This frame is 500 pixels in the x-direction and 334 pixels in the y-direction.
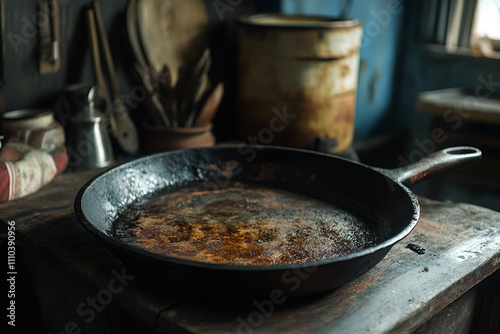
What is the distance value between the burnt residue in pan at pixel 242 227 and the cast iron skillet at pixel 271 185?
45mm

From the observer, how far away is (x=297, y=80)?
67.9 inches

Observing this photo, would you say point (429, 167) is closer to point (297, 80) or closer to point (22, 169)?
point (297, 80)

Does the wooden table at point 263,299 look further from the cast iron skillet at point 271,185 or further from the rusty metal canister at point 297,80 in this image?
the rusty metal canister at point 297,80

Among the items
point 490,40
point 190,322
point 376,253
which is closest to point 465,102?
point 490,40

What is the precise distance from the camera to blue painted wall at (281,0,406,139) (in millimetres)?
2547

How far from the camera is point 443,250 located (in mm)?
1007

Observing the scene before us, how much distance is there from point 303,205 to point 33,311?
0.71m

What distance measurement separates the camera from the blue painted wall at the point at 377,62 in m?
2.55

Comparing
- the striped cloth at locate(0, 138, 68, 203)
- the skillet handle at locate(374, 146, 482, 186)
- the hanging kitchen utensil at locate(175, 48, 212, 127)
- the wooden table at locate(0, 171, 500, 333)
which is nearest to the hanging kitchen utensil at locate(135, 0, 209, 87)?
the hanging kitchen utensil at locate(175, 48, 212, 127)

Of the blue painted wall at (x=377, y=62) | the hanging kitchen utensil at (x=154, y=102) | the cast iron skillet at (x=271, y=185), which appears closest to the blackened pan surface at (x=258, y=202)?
the cast iron skillet at (x=271, y=185)

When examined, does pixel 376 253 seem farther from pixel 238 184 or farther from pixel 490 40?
pixel 490 40

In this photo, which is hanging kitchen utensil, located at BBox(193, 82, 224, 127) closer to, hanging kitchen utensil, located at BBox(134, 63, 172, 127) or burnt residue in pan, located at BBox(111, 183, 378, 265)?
hanging kitchen utensil, located at BBox(134, 63, 172, 127)

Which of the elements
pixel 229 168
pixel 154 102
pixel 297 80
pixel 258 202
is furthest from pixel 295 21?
pixel 258 202

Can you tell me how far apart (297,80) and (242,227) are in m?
0.83
